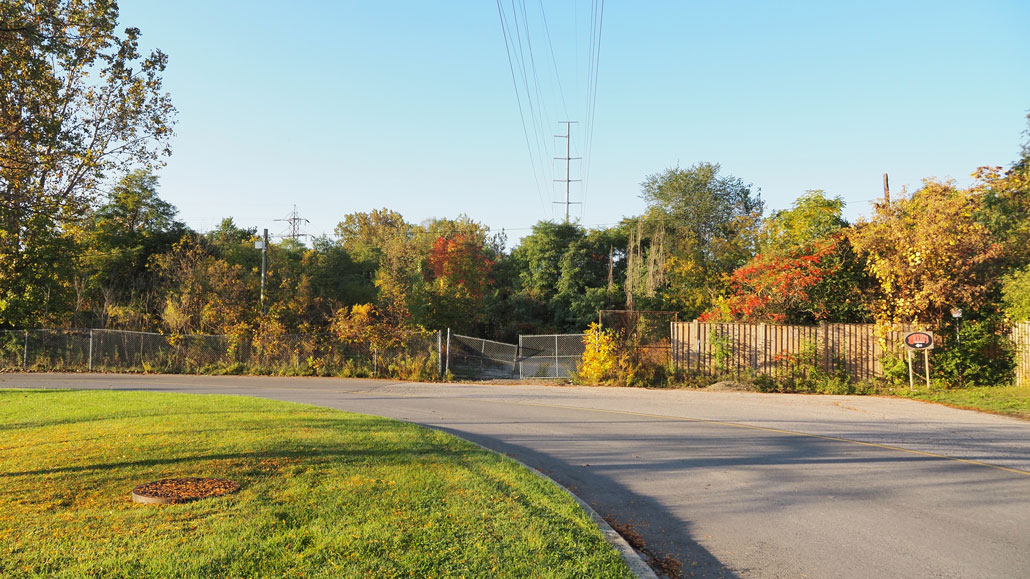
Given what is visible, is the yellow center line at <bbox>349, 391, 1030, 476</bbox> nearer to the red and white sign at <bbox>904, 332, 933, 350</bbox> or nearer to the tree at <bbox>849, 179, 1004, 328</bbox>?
the red and white sign at <bbox>904, 332, 933, 350</bbox>

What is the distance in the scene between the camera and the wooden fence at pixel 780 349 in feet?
65.2

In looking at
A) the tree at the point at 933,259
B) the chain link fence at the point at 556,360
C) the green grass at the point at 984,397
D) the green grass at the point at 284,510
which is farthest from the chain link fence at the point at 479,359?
the green grass at the point at 284,510

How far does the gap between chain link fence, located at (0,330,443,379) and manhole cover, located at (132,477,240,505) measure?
59.6 feet

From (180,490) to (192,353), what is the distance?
22576 mm

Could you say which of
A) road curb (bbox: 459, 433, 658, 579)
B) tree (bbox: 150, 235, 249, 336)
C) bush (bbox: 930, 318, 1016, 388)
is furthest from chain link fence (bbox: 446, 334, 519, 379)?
road curb (bbox: 459, 433, 658, 579)

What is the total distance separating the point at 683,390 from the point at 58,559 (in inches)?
700

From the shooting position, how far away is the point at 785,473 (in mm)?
8359

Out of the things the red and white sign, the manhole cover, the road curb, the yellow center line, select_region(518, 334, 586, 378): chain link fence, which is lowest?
the road curb

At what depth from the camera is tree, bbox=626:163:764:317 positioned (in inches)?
1378

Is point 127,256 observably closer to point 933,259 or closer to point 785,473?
point 785,473

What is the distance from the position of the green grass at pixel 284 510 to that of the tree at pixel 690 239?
27.0 m

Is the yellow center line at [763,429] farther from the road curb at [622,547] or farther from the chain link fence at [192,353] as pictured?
the chain link fence at [192,353]

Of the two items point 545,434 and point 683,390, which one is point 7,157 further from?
point 683,390

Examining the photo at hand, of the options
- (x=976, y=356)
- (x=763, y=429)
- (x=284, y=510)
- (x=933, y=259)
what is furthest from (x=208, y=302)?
(x=976, y=356)
